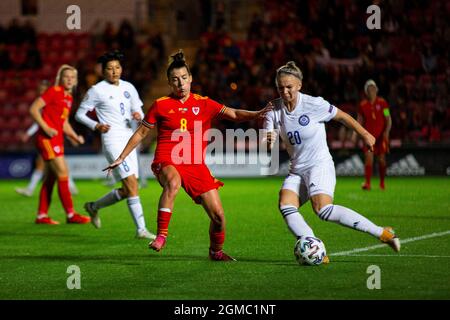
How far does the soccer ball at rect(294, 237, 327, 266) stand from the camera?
25.8 feet

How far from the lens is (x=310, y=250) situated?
25.8ft

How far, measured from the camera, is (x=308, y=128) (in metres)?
8.20

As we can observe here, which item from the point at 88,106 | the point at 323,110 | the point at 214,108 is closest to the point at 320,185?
the point at 323,110

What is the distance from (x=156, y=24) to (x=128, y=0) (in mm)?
1210

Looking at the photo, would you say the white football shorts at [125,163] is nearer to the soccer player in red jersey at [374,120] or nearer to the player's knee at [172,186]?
the player's knee at [172,186]

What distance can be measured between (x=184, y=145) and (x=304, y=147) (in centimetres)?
122

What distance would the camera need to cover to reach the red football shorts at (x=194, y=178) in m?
8.39

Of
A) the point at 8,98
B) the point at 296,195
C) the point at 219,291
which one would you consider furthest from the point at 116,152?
the point at 8,98

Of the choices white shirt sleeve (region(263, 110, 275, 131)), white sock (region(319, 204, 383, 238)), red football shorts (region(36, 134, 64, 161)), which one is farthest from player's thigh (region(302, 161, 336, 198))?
red football shorts (region(36, 134, 64, 161))

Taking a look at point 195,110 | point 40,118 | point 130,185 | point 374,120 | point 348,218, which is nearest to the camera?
point 348,218

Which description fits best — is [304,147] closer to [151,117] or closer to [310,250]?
[310,250]

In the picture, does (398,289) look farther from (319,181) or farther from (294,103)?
(294,103)

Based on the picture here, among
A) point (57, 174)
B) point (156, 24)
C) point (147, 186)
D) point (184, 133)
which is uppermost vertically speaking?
point (156, 24)
